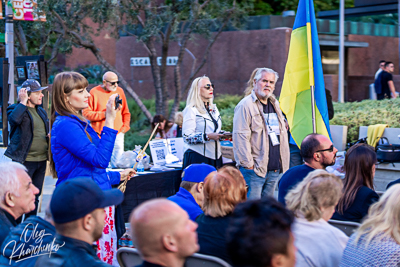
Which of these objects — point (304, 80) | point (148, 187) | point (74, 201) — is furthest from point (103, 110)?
point (74, 201)

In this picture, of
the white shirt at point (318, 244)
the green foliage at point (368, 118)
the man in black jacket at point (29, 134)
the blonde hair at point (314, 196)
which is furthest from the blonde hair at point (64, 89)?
the green foliage at point (368, 118)

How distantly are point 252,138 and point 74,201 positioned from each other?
3506mm

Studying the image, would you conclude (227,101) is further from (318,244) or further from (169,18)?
(318,244)

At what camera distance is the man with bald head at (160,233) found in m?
2.04

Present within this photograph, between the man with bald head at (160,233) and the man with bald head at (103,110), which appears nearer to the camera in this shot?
the man with bald head at (160,233)

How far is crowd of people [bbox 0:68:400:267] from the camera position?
2.05 metres

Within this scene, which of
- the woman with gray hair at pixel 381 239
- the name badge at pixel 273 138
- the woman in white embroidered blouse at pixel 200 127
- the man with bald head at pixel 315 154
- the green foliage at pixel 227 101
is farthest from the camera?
the green foliage at pixel 227 101

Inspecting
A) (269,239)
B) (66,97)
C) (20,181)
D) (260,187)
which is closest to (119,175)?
(66,97)

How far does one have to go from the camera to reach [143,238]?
6.74ft

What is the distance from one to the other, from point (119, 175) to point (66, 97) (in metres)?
0.99

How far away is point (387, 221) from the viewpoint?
2.87m

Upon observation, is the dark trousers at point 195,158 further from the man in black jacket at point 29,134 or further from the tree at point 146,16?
the tree at point 146,16

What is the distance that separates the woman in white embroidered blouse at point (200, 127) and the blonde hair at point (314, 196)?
2.93 meters

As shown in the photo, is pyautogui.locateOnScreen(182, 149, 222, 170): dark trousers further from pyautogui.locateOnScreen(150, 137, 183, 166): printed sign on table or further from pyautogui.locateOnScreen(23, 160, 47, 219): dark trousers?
pyautogui.locateOnScreen(23, 160, 47, 219): dark trousers
